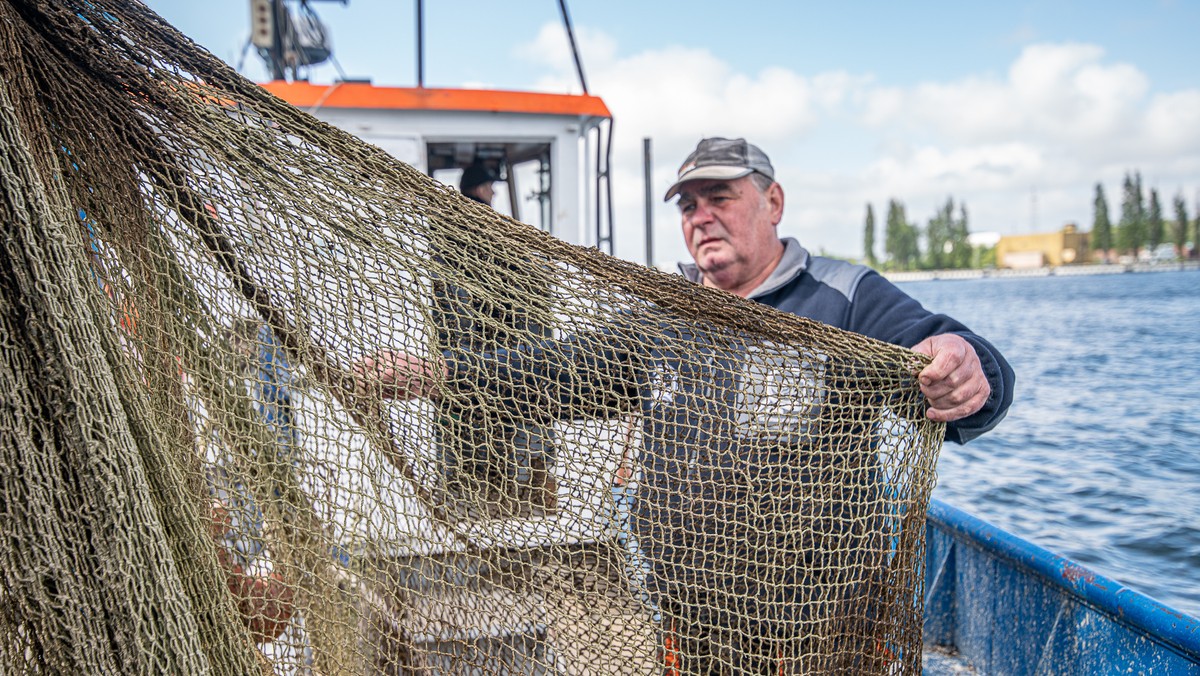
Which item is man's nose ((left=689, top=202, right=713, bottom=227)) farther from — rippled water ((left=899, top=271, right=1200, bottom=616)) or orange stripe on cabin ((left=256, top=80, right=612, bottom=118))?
rippled water ((left=899, top=271, right=1200, bottom=616))

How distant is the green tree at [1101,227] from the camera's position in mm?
101581

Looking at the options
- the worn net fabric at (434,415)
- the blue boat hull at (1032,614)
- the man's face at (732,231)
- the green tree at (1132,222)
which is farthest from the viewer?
the green tree at (1132,222)

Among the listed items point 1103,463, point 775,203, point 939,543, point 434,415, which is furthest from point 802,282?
point 1103,463

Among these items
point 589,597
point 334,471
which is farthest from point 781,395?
point 334,471

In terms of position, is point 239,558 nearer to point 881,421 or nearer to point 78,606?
point 78,606

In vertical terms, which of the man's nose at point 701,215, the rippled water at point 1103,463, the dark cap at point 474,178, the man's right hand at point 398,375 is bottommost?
the rippled water at point 1103,463

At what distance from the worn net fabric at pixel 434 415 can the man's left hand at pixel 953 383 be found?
0.16 ft

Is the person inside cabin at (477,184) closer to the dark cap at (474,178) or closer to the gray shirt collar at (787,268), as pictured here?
the dark cap at (474,178)

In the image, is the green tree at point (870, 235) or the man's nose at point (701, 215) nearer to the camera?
the man's nose at point (701, 215)

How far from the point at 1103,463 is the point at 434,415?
14.4 m

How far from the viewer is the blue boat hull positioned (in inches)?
103

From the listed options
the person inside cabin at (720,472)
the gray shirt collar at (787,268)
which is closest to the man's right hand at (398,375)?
the person inside cabin at (720,472)

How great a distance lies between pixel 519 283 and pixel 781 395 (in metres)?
0.69

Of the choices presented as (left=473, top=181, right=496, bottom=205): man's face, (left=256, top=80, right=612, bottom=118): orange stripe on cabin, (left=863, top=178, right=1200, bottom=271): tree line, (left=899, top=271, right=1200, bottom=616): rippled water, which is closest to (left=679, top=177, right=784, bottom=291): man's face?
(left=473, top=181, right=496, bottom=205): man's face
